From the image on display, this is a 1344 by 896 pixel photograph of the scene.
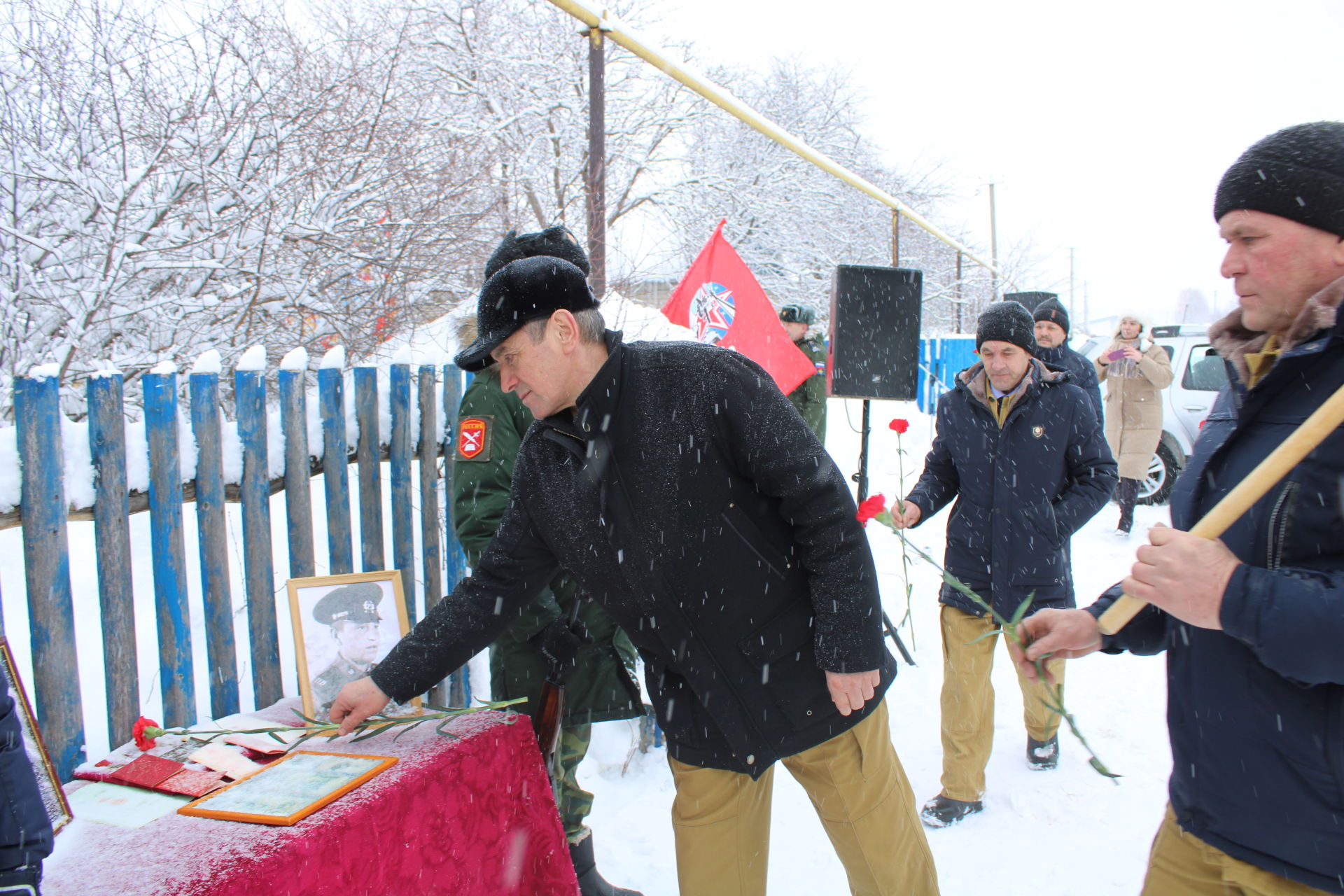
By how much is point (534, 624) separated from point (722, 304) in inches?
124

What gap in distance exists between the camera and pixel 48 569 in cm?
204

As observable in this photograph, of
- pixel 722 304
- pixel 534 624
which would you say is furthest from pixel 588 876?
pixel 722 304

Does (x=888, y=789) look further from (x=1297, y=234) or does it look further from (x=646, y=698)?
(x=646, y=698)

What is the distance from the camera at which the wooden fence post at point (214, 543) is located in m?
2.37

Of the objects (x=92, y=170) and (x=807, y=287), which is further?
(x=807, y=287)

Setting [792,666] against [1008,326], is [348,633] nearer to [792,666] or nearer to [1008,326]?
[792,666]

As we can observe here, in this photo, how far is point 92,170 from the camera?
4.47 meters

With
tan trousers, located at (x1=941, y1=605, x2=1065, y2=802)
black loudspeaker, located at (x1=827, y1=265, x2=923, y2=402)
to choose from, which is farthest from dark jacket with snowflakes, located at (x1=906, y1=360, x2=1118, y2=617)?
black loudspeaker, located at (x1=827, y1=265, x2=923, y2=402)

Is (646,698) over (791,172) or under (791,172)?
under

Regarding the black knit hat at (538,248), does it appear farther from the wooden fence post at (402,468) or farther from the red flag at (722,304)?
the red flag at (722,304)

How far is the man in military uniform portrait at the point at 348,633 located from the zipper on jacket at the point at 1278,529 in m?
2.18

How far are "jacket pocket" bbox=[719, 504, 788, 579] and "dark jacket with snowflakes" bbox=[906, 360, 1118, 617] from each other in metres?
1.58

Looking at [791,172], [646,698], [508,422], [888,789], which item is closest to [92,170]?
[508,422]

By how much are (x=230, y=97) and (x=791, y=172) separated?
14320 millimetres
